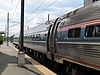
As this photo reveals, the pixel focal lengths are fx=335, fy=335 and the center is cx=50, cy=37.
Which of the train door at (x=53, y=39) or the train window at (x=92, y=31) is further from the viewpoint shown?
the train door at (x=53, y=39)

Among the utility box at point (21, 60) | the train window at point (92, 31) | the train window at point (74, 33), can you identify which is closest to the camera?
the train window at point (92, 31)

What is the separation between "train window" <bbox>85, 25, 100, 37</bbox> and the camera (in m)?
Answer: 10.9

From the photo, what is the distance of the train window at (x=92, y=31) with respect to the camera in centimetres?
1093

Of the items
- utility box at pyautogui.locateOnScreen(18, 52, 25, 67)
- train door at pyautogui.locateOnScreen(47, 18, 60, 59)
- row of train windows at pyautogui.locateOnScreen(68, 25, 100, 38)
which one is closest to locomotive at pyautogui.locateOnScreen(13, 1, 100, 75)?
row of train windows at pyautogui.locateOnScreen(68, 25, 100, 38)

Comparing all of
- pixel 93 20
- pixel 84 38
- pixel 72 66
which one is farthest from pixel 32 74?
pixel 93 20

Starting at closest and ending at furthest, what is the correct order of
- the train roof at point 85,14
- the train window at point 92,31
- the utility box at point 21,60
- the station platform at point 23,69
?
the train window at point 92,31 → the train roof at point 85,14 → the station platform at point 23,69 → the utility box at point 21,60

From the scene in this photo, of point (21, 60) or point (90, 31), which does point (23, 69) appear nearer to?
point (21, 60)

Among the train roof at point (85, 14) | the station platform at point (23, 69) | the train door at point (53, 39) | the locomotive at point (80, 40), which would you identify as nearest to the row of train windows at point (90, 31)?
the locomotive at point (80, 40)

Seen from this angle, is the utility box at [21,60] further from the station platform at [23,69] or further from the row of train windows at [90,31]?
the row of train windows at [90,31]

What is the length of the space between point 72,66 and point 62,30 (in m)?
2.11

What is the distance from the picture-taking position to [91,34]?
11.5m

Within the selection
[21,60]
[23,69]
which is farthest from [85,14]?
[21,60]

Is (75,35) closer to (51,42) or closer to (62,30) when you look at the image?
(62,30)

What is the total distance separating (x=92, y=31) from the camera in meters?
11.4
